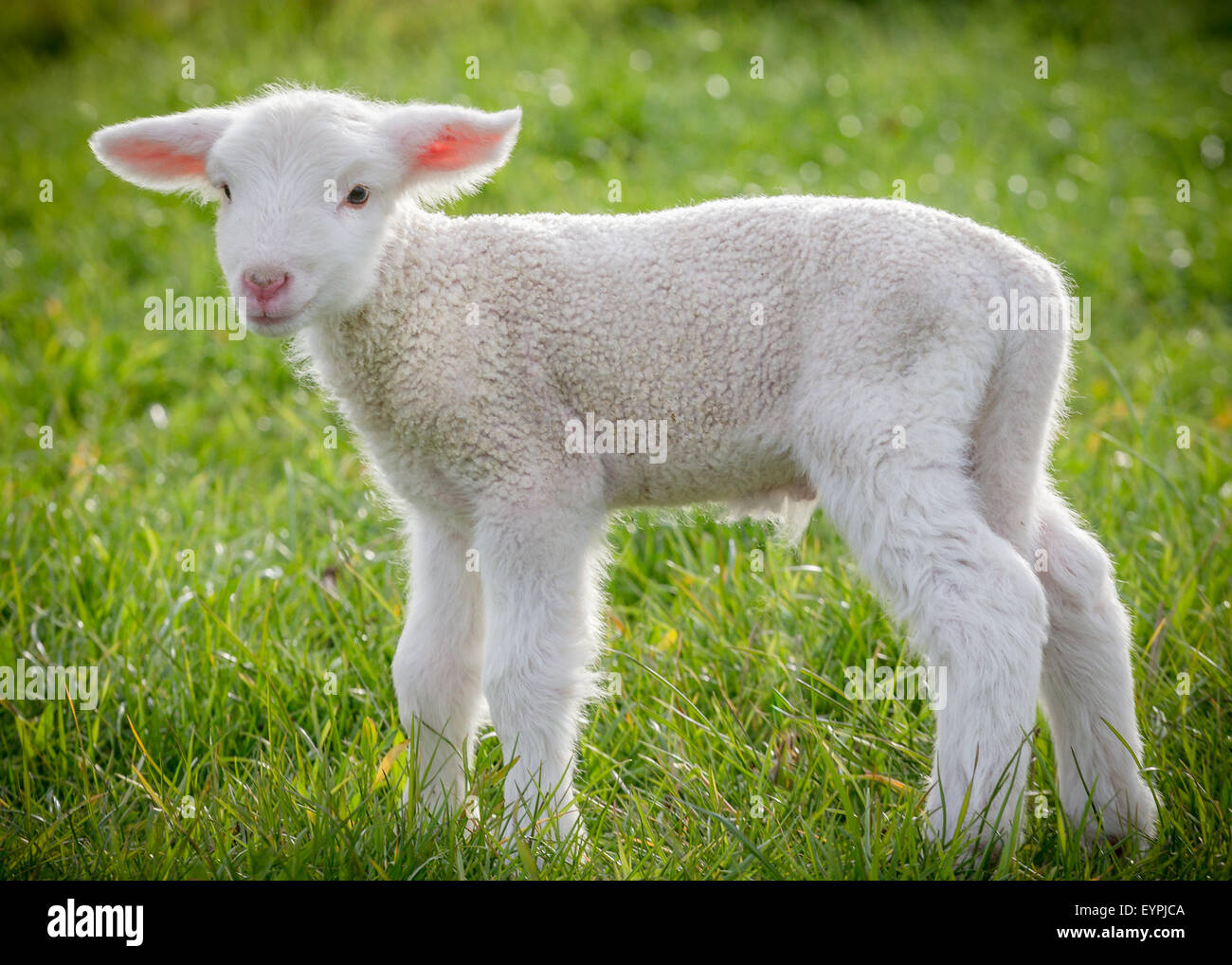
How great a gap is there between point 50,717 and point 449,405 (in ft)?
5.52

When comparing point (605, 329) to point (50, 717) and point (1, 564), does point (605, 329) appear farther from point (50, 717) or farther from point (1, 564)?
point (1, 564)

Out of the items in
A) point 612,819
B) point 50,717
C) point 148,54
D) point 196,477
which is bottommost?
point 612,819

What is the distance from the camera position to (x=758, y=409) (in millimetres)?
2918

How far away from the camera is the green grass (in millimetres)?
3041

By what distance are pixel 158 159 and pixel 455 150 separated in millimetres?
729

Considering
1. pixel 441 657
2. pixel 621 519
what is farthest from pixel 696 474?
pixel 621 519

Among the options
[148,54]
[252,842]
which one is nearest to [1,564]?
[252,842]
